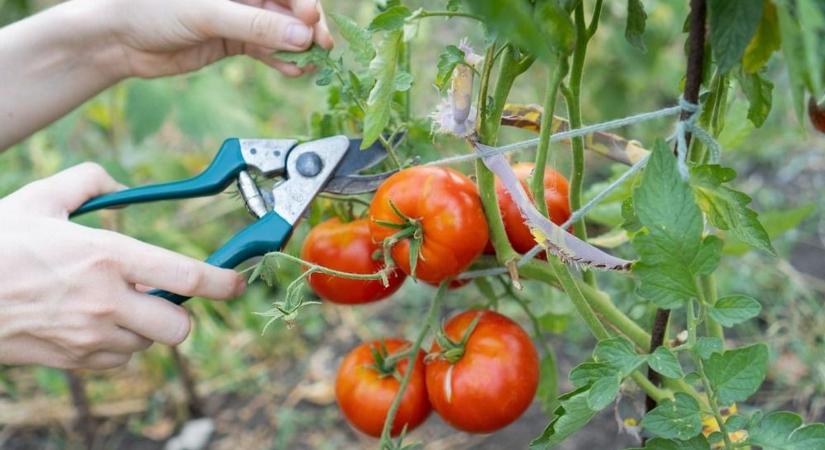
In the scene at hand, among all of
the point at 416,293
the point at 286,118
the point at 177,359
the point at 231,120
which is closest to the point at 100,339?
the point at 177,359

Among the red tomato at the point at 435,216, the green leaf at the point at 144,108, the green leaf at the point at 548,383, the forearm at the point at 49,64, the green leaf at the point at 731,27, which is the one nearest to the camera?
the green leaf at the point at 731,27

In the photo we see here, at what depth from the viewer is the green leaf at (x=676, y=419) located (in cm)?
73

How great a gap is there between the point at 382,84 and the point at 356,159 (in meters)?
0.24

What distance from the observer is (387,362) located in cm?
103

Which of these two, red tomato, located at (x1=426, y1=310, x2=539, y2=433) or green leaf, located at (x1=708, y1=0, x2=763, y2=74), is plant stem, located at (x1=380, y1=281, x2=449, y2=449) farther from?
Result: green leaf, located at (x1=708, y1=0, x2=763, y2=74)

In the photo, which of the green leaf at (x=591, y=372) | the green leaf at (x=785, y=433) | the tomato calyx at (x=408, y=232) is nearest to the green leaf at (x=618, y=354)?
the green leaf at (x=591, y=372)

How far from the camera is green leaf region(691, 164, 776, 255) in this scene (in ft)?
2.28

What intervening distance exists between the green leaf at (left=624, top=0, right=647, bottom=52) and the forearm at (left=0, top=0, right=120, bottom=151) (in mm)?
789

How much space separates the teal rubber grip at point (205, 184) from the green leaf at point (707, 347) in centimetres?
53

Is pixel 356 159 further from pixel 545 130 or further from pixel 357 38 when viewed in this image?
pixel 545 130

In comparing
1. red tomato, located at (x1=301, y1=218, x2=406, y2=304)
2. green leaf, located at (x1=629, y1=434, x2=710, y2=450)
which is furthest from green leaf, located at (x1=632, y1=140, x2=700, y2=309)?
red tomato, located at (x1=301, y1=218, x2=406, y2=304)

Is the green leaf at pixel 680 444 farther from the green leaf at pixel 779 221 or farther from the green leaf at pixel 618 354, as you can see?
the green leaf at pixel 779 221

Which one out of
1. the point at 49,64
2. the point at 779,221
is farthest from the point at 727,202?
the point at 49,64

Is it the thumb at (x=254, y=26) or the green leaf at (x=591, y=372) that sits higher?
the thumb at (x=254, y=26)
